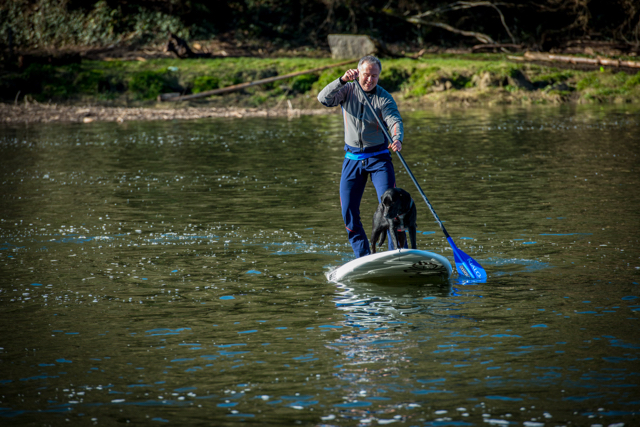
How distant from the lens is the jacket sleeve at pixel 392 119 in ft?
28.1


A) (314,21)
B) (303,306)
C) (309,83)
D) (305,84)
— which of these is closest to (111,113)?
(305,84)

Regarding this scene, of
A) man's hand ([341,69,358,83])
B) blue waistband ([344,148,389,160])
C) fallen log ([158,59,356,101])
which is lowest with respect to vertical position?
blue waistband ([344,148,389,160])

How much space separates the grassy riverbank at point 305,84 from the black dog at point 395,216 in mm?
25083

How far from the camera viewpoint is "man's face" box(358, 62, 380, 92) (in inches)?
339

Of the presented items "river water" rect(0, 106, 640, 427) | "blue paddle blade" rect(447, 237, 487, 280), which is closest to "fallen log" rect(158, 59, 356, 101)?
"river water" rect(0, 106, 640, 427)

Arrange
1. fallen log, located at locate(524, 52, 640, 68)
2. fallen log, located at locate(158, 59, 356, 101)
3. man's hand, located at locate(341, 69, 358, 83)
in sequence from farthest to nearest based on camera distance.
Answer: fallen log, located at locate(524, 52, 640, 68)
fallen log, located at locate(158, 59, 356, 101)
man's hand, located at locate(341, 69, 358, 83)

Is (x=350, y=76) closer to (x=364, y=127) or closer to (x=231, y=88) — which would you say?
(x=364, y=127)

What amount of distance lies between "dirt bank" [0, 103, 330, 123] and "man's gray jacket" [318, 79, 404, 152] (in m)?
23.2

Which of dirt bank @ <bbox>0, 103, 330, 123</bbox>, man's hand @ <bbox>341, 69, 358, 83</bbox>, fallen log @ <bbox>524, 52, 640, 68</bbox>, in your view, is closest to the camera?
man's hand @ <bbox>341, 69, 358, 83</bbox>

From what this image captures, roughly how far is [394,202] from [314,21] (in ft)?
118

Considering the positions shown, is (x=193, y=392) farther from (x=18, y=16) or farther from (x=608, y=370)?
(x=18, y=16)

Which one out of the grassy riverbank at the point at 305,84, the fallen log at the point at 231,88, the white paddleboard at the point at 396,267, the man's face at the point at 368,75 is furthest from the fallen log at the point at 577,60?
the white paddleboard at the point at 396,267

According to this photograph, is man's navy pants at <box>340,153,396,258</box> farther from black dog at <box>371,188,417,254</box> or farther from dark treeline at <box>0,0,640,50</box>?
dark treeline at <box>0,0,640,50</box>

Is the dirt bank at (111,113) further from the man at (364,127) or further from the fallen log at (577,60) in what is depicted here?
the man at (364,127)
